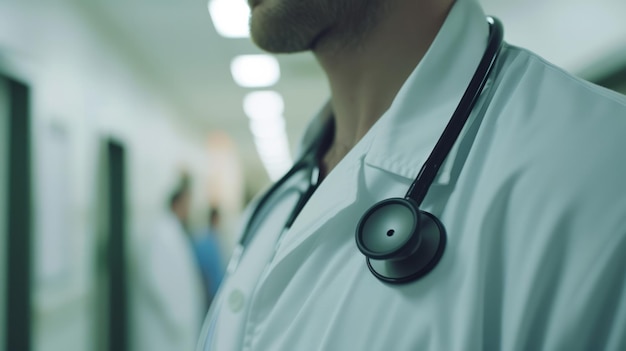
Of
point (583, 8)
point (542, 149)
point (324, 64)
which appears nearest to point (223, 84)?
point (583, 8)

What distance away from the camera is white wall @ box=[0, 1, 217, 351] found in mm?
2346

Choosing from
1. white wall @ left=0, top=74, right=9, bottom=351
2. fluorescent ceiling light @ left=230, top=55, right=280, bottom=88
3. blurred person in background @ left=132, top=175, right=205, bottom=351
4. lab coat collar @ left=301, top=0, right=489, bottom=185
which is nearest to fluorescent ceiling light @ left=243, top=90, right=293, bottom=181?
fluorescent ceiling light @ left=230, top=55, right=280, bottom=88

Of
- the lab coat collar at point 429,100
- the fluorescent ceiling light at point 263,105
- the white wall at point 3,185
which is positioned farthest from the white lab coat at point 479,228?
the fluorescent ceiling light at point 263,105

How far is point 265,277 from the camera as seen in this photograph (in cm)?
72

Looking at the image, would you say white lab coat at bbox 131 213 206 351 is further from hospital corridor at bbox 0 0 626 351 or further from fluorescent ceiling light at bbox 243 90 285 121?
fluorescent ceiling light at bbox 243 90 285 121

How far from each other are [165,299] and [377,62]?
274 cm

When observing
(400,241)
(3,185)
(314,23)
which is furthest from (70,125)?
(400,241)

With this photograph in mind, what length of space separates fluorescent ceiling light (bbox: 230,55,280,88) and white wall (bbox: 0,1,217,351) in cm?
91

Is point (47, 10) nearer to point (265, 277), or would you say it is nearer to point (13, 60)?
point (13, 60)

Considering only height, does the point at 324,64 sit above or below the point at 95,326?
above

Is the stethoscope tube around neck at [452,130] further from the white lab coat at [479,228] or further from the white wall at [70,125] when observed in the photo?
the white wall at [70,125]

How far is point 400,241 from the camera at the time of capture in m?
0.55

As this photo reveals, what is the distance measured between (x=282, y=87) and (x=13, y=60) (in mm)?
3044

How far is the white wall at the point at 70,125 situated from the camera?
235cm
